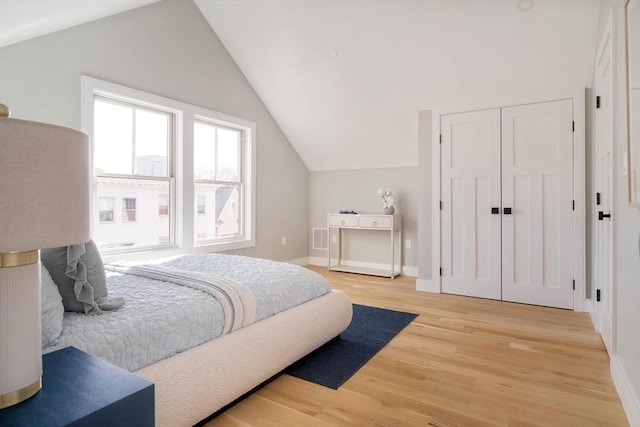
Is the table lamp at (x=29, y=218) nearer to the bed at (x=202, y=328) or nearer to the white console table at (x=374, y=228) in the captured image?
the bed at (x=202, y=328)

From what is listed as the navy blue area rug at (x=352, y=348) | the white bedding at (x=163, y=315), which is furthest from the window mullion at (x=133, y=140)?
the navy blue area rug at (x=352, y=348)

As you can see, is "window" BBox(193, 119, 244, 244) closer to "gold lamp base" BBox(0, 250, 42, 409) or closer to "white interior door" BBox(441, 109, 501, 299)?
"white interior door" BBox(441, 109, 501, 299)

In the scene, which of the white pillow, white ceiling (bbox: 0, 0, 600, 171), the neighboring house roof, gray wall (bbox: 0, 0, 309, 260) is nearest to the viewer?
the white pillow

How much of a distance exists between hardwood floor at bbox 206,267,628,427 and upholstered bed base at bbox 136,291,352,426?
15 centimetres

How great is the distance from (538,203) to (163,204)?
3724mm

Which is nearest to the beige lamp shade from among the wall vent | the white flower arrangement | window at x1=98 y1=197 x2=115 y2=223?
window at x1=98 y1=197 x2=115 y2=223

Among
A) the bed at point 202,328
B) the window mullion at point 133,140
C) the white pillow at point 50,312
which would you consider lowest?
the bed at point 202,328

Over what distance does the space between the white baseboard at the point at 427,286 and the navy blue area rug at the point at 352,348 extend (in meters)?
0.90

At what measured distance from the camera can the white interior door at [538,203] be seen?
128 inches

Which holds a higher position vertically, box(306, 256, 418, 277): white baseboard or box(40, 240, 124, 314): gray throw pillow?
box(40, 240, 124, 314): gray throw pillow

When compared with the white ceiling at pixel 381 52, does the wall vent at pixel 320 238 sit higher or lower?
lower

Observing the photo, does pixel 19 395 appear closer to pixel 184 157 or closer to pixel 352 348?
pixel 352 348

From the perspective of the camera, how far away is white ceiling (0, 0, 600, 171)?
2.85m

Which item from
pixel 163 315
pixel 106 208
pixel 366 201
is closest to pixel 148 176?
pixel 106 208
